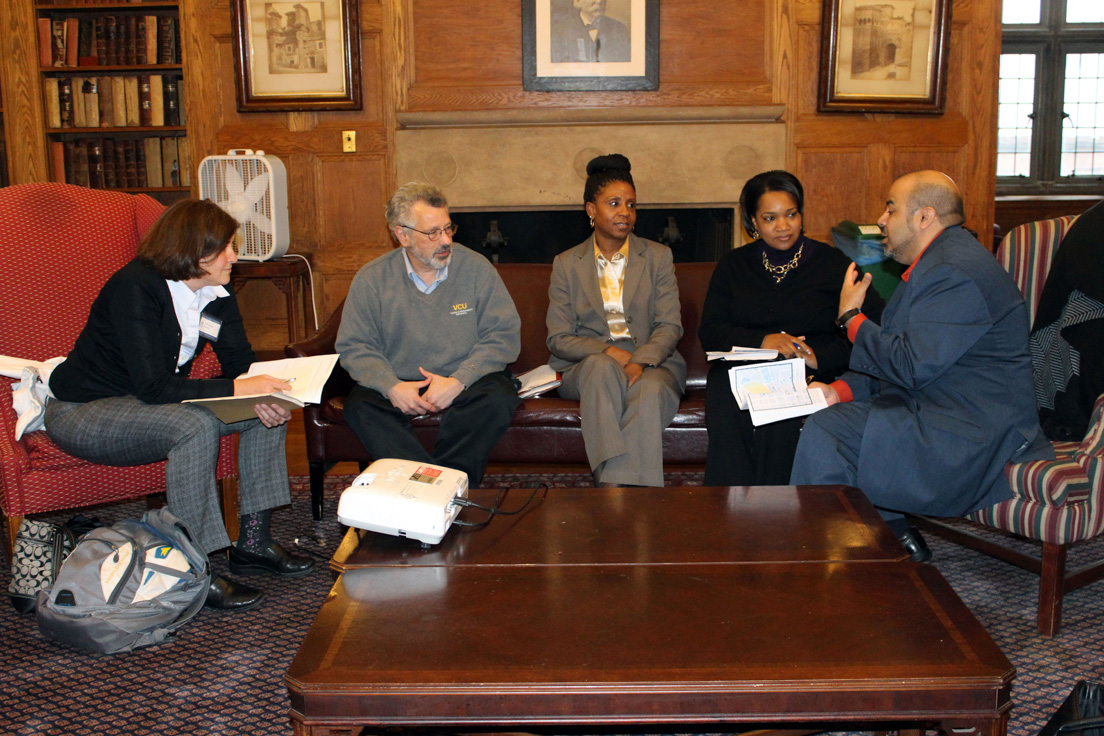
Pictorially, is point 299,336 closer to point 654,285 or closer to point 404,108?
point 404,108

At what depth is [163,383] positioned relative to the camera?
2531mm

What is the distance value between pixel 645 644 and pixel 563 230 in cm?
448

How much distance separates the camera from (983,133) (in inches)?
207

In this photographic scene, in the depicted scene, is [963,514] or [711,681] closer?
[711,681]

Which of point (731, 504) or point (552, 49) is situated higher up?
point (552, 49)

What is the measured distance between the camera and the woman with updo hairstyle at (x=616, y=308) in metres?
3.00

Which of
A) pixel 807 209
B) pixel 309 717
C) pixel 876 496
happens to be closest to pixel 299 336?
pixel 807 209

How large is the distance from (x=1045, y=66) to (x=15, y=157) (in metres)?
7.82

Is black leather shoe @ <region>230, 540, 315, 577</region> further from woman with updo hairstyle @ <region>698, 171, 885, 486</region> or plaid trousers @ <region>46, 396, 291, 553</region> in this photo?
woman with updo hairstyle @ <region>698, 171, 885, 486</region>

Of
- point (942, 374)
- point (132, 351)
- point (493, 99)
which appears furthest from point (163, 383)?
point (493, 99)

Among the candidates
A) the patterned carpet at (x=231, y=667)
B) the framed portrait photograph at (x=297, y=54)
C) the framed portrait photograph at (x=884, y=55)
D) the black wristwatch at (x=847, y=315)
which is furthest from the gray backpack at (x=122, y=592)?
the framed portrait photograph at (x=884, y=55)

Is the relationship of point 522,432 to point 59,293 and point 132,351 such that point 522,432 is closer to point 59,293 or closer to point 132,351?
point 132,351

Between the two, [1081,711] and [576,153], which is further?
[576,153]

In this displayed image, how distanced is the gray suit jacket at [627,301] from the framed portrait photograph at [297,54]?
7.93ft
